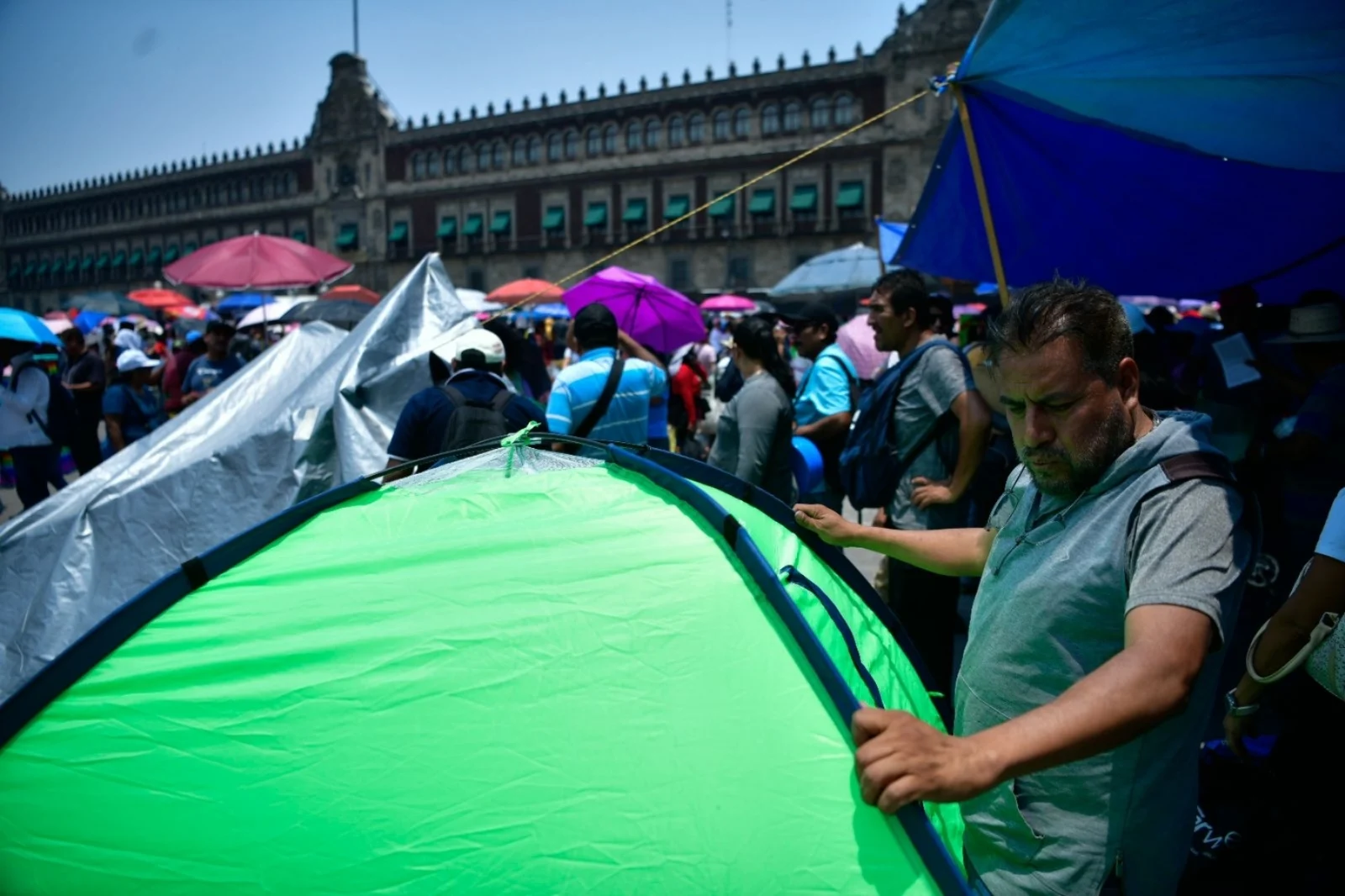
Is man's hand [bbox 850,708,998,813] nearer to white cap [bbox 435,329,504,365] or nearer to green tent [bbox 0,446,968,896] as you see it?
green tent [bbox 0,446,968,896]

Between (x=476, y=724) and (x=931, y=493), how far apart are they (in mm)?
2066

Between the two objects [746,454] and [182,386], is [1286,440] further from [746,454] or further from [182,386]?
[182,386]

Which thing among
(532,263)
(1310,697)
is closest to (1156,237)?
(1310,697)

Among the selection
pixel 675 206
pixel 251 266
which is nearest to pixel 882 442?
pixel 251 266

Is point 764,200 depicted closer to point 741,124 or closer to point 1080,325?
point 741,124

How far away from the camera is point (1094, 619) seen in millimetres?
1372

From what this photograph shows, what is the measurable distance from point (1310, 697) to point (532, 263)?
4692 cm

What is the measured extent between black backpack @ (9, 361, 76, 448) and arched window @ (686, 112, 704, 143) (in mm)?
38515

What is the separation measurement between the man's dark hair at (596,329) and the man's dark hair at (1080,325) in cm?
288

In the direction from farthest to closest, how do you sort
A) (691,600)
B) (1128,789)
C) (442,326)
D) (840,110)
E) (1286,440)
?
(840,110) < (442,326) < (1286,440) < (691,600) < (1128,789)

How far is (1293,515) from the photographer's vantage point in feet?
12.2

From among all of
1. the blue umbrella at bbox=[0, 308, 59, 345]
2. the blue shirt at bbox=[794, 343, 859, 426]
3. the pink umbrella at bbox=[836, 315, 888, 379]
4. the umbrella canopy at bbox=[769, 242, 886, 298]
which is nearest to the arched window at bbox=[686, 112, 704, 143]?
the umbrella canopy at bbox=[769, 242, 886, 298]

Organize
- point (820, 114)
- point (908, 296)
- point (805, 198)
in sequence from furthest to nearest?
1. point (805, 198)
2. point (820, 114)
3. point (908, 296)

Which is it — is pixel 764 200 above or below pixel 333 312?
above
